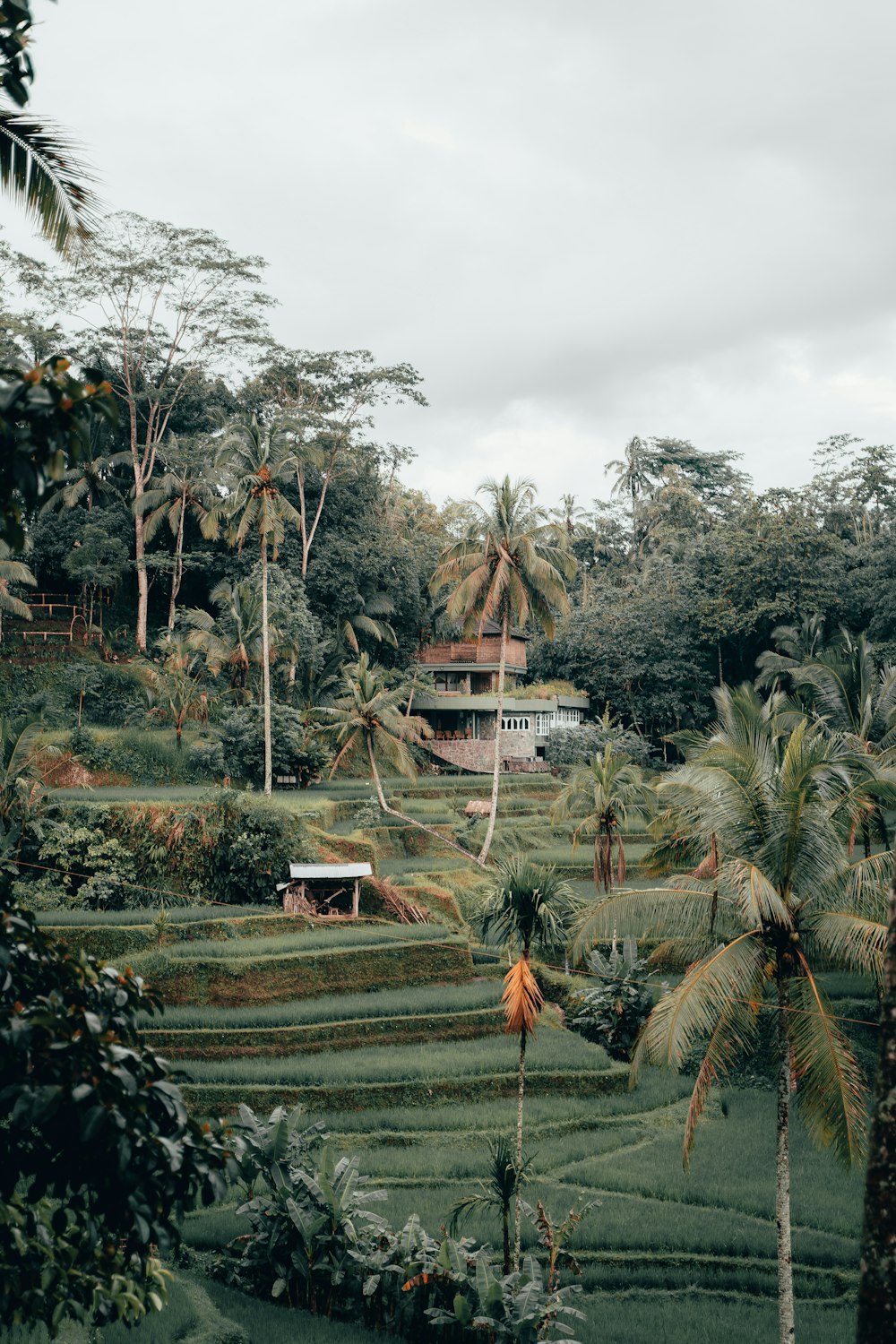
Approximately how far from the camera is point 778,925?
422 inches

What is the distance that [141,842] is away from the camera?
2178 centimetres

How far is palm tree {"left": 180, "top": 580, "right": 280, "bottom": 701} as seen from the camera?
2956cm

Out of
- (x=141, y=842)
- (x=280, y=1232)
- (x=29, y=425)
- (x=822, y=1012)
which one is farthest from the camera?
(x=141, y=842)

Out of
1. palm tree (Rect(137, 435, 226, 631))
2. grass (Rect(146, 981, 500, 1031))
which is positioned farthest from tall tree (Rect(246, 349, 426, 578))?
grass (Rect(146, 981, 500, 1031))

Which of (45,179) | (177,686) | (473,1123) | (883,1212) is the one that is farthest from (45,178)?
(177,686)

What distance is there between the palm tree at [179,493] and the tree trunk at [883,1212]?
30.2 meters

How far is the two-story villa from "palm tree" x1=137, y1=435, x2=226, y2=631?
10022 millimetres

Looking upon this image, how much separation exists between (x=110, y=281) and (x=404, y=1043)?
85.6ft

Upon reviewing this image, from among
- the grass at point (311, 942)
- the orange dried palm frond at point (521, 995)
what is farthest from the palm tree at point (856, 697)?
the orange dried palm frond at point (521, 995)

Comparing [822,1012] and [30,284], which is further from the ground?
[30,284]

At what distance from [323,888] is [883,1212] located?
696 inches

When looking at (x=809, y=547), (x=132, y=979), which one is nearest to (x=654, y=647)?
(x=809, y=547)

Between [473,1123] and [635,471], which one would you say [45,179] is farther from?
[635,471]

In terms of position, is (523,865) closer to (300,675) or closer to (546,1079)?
Result: (546,1079)
